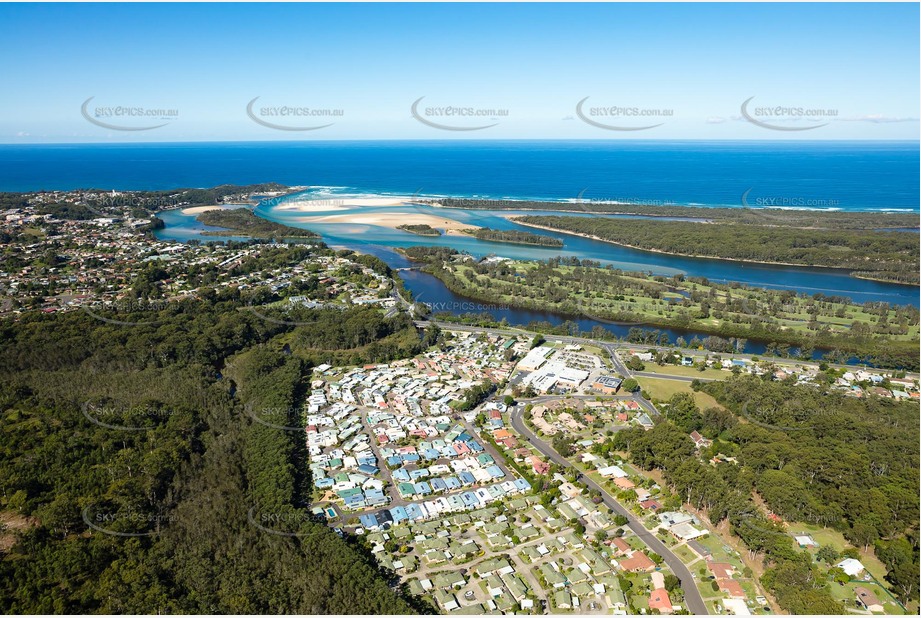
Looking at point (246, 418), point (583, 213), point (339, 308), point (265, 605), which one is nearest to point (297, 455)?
point (246, 418)

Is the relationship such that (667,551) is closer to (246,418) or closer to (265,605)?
(265,605)

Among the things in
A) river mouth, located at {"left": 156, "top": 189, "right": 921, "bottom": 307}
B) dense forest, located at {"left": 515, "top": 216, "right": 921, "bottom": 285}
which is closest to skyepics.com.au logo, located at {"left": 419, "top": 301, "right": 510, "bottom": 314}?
river mouth, located at {"left": 156, "top": 189, "right": 921, "bottom": 307}

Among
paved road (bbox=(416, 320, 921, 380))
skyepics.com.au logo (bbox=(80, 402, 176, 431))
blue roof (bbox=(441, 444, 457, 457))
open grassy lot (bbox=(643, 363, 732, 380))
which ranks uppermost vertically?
skyepics.com.au logo (bbox=(80, 402, 176, 431))

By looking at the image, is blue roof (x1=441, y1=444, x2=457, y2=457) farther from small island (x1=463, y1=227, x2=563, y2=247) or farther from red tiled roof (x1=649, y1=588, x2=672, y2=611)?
small island (x1=463, y1=227, x2=563, y2=247)

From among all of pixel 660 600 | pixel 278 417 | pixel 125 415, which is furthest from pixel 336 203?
pixel 660 600

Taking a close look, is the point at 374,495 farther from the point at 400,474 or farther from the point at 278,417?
the point at 278,417

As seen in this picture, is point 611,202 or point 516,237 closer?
point 516,237
